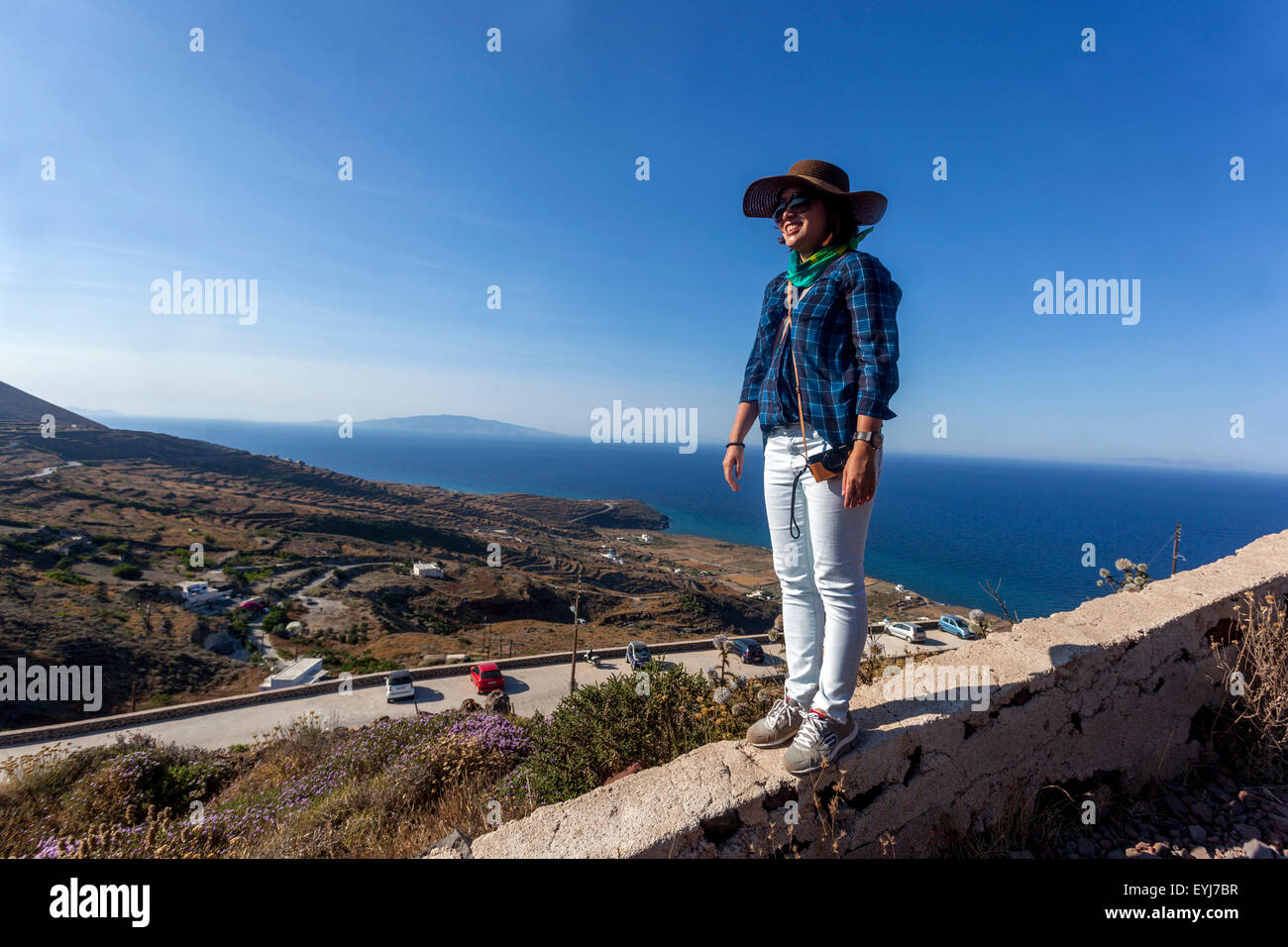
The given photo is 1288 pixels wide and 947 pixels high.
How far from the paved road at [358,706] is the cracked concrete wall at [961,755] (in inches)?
349

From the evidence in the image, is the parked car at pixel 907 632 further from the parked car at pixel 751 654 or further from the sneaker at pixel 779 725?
the sneaker at pixel 779 725

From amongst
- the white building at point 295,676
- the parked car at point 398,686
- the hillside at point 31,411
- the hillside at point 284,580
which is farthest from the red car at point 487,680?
the hillside at point 31,411

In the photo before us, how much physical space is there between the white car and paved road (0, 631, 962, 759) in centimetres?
110

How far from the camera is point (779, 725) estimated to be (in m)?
2.11

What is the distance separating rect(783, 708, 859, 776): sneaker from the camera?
1.92 meters

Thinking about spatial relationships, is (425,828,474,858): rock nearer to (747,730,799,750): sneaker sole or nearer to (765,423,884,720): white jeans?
(747,730,799,750): sneaker sole

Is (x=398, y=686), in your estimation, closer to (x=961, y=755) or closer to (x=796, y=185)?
(x=961, y=755)

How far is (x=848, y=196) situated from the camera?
6.72 feet

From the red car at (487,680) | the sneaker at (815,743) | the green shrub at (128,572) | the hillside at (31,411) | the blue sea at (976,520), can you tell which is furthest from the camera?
the hillside at (31,411)

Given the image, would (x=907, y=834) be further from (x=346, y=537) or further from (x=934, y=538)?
(x=934, y=538)

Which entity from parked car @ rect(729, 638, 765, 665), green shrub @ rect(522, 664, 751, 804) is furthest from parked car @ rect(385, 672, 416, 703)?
green shrub @ rect(522, 664, 751, 804)

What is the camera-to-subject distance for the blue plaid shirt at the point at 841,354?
72.9 inches

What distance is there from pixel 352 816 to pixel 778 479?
3.77m
